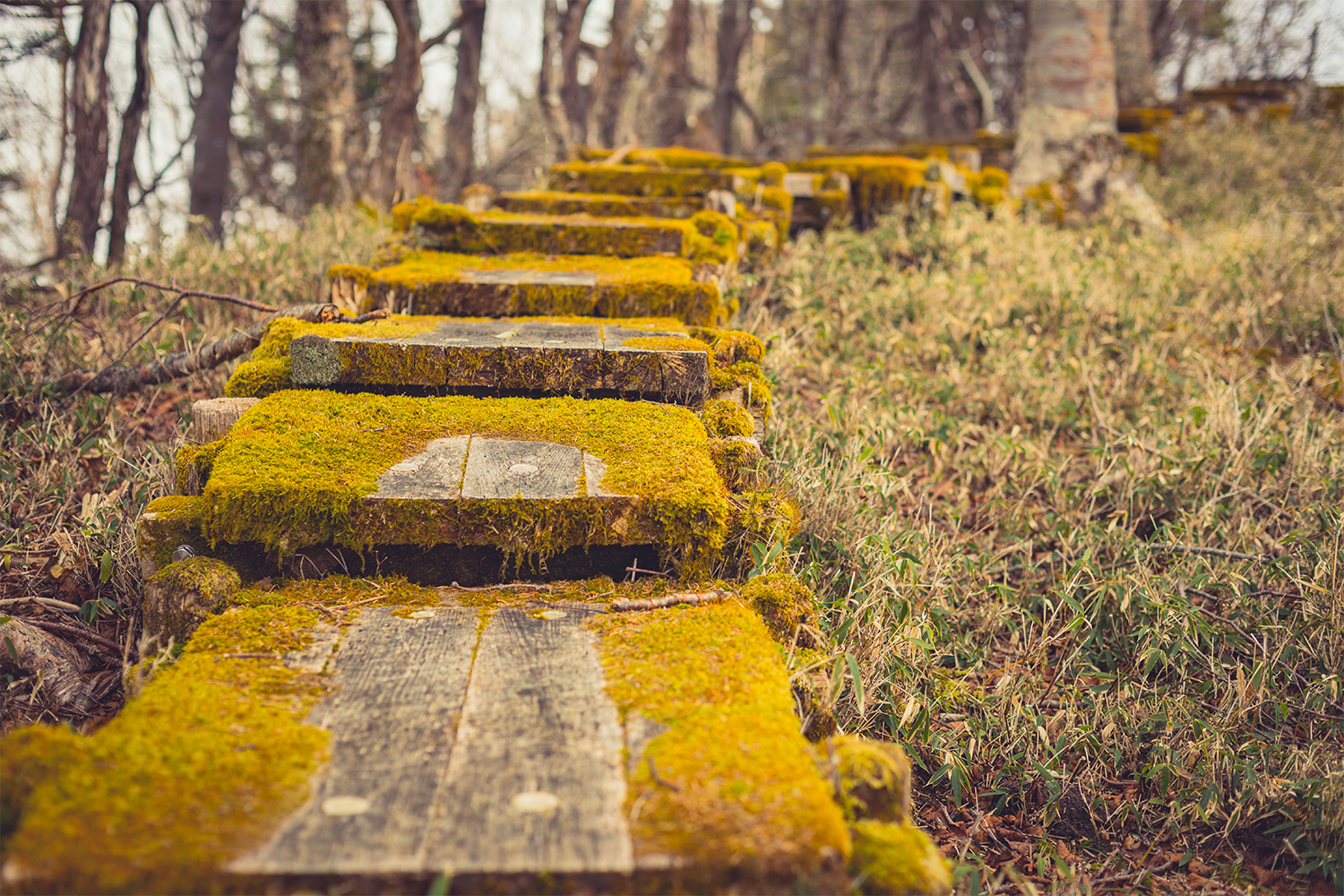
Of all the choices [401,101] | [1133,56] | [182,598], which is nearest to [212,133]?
[401,101]

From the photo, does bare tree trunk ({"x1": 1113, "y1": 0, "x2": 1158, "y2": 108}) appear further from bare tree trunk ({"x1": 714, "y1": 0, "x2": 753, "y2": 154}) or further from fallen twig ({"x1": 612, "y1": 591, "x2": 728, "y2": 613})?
fallen twig ({"x1": 612, "y1": 591, "x2": 728, "y2": 613})

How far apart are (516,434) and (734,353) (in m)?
0.99

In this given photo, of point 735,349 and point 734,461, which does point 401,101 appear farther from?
point 734,461

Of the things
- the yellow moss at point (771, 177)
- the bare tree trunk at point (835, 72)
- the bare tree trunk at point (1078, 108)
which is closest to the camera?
the yellow moss at point (771, 177)

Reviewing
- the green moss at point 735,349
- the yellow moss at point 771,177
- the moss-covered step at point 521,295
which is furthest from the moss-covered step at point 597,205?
the green moss at point 735,349

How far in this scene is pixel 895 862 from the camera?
4.37 ft

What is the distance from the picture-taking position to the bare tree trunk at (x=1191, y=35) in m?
17.5

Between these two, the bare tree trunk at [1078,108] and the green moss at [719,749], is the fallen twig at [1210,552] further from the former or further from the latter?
the bare tree trunk at [1078,108]

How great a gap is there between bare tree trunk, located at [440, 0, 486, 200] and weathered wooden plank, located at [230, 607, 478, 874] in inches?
367

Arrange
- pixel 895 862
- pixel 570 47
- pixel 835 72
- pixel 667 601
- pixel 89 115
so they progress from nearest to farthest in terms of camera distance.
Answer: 1. pixel 895 862
2. pixel 667 601
3. pixel 89 115
4. pixel 570 47
5. pixel 835 72

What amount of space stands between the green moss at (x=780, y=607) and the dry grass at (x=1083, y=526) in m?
0.20

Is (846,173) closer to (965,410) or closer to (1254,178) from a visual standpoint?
(965,410)

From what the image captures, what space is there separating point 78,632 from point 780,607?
6.59 ft

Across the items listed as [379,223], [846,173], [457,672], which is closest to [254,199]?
[379,223]
